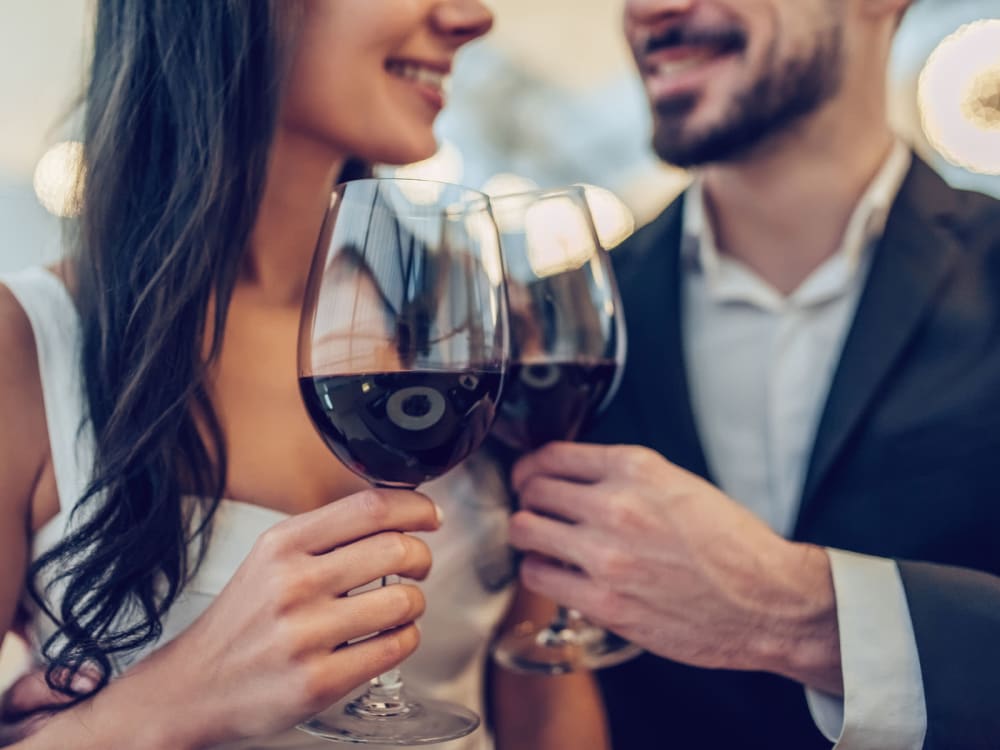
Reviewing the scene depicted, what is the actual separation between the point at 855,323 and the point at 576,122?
6264 millimetres

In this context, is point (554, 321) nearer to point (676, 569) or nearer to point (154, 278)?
point (676, 569)

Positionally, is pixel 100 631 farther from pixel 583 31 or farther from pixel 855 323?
pixel 583 31

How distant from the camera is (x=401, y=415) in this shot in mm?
798

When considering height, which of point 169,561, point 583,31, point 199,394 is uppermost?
point 583,31

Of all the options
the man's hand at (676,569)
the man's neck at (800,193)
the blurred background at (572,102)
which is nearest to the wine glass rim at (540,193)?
the man's hand at (676,569)

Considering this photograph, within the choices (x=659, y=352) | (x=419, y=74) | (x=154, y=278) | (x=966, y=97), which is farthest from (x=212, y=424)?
(x=966, y=97)

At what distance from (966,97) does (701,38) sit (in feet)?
9.74

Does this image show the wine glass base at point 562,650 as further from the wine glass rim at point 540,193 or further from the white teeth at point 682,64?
the white teeth at point 682,64

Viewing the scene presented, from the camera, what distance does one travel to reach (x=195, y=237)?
42.8 inches

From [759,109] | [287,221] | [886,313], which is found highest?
[759,109]

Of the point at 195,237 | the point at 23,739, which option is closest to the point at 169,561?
the point at 23,739

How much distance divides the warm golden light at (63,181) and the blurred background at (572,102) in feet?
1.20

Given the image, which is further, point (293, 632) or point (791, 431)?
point (791, 431)

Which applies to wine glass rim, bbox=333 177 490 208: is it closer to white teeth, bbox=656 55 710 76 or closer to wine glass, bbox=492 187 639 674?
wine glass, bbox=492 187 639 674
